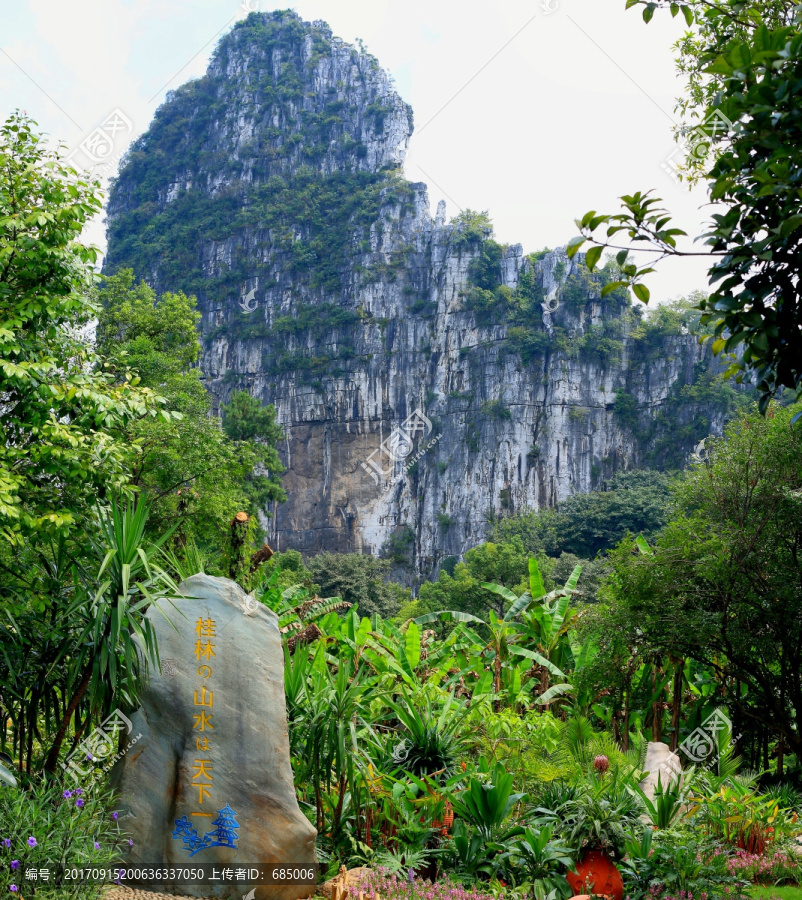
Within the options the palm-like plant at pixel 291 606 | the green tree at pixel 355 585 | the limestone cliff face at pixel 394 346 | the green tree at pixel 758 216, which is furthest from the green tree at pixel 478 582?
the green tree at pixel 758 216

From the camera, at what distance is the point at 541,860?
4.35m

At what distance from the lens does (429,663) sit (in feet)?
28.6

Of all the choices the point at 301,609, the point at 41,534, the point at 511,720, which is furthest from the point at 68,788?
the point at 301,609

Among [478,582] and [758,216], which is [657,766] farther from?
[478,582]

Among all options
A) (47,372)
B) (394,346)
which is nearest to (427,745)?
(47,372)

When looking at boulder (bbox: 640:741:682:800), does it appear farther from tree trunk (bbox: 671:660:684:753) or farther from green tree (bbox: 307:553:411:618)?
green tree (bbox: 307:553:411:618)

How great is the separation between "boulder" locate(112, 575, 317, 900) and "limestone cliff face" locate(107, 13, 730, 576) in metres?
34.8

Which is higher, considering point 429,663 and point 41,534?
point 41,534

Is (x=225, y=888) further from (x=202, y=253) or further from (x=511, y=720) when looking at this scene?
(x=202, y=253)

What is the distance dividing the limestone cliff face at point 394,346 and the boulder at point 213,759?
34790mm

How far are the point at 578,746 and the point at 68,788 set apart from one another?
152 inches

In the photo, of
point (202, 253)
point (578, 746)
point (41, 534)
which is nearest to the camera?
point (41, 534)

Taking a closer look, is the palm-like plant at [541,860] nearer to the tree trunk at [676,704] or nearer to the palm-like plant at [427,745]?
the palm-like plant at [427,745]

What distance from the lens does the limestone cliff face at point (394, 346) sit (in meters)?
39.9
